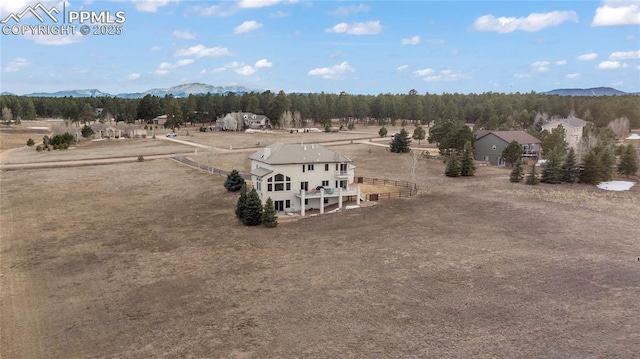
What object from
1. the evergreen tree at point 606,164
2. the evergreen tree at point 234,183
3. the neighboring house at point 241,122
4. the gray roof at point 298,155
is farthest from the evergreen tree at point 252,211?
the neighboring house at point 241,122

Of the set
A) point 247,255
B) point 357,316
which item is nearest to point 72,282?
point 247,255

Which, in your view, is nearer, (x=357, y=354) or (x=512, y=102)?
(x=357, y=354)

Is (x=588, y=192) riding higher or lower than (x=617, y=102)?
lower

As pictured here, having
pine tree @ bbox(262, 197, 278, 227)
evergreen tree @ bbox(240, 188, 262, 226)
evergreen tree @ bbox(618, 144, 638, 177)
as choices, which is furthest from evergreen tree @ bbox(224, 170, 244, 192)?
evergreen tree @ bbox(618, 144, 638, 177)

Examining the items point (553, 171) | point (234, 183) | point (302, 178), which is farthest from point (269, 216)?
point (553, 171)

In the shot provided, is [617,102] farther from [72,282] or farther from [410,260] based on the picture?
[72,282]

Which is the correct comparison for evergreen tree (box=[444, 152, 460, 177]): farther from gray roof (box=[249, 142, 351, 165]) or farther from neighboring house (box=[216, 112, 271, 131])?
neighboring house (box=[216, 112, 271, 131])
